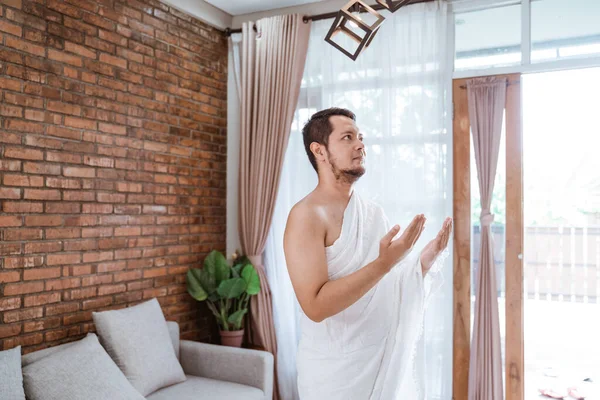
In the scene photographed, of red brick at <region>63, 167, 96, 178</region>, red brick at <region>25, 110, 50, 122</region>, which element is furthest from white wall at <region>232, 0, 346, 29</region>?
red brick at <region>25, 110, 50, 122</region>

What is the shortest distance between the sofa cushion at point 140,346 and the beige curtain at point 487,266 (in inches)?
74.6

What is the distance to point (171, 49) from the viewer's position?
392 centimetres

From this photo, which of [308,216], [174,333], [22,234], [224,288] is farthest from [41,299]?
[308,216]

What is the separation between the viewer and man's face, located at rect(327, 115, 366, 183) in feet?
6.90

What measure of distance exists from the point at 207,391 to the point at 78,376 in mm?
789

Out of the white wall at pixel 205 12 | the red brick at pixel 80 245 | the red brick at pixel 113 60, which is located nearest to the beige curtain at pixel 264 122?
the white wall at pixel 205 12

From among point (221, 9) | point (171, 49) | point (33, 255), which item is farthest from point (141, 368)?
point (221, 9)

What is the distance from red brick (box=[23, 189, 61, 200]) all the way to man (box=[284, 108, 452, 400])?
5.14 feet

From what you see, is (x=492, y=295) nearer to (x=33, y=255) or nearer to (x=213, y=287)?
(x=213, y=287)

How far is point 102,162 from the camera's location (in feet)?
10.9

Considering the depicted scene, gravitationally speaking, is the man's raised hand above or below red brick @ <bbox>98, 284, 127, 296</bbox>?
above

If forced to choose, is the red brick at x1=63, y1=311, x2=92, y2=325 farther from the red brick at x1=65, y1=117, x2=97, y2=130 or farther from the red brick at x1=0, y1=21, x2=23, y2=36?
the red brick at x1=0, y1=21, x2=23, y2=36

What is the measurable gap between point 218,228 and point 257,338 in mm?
909

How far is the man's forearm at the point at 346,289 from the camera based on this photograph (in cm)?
179
